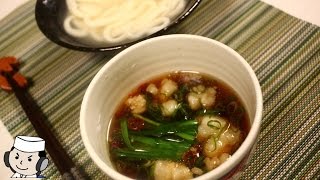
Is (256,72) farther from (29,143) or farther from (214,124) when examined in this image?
(29,143)

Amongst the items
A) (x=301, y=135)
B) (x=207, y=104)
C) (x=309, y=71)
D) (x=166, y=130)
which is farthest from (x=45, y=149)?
(x=309, y=71)

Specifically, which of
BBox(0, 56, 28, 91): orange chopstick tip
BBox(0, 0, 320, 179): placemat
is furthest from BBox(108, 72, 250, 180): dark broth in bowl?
BBox(0, 56, 28, 91): orange chopstick tip

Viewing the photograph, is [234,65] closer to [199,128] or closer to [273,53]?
[199,128]

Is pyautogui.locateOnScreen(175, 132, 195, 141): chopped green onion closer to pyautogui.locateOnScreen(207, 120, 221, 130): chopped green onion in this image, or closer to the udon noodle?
pyautogui.locateOnScreen(207, 120, 221, 130): chopped green onion

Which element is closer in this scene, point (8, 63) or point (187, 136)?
point (187, 136)

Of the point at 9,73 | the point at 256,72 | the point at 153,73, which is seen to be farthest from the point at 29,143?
the point at 256,72
